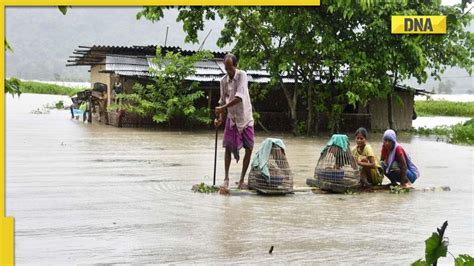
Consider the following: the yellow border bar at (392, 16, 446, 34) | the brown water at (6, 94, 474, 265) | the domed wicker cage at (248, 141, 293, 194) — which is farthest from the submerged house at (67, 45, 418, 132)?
the yellow border bar at (392, 16, 446, 34)

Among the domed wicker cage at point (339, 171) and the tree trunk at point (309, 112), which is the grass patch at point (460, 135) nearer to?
the tree trunk at point (309, 112)

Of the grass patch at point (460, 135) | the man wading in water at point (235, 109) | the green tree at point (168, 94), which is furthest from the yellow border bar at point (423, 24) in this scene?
the green tree at point (168, 94)

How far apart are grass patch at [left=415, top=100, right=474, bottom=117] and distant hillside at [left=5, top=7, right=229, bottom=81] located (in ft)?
40.1

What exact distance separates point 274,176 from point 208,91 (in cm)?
1511

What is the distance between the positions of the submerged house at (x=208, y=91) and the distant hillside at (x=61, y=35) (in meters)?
7.16

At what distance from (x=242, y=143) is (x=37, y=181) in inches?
118

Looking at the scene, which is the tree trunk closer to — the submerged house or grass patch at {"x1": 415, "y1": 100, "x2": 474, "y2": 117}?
the submerged house

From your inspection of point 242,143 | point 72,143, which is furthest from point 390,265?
point 72,143

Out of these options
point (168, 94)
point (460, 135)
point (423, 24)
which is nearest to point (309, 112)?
point (168, 94)

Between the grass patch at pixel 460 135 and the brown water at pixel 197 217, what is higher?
the grass patch at pixel 460 135

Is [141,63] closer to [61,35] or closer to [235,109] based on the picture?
[235,109]

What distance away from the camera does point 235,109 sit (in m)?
7.91

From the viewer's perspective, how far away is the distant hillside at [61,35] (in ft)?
116

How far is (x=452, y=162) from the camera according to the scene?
13.0m
